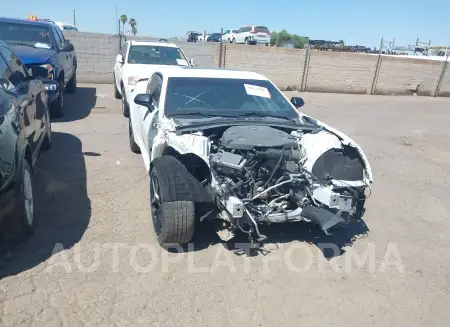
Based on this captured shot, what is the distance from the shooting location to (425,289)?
346 centimetres

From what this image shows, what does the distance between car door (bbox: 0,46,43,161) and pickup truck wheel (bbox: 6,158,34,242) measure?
59 centimetres

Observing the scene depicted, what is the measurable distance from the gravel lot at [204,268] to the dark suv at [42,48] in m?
2.99

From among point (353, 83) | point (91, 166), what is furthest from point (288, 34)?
point (91, 166)

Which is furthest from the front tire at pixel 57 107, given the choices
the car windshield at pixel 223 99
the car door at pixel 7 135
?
the car door at pixel 7 135

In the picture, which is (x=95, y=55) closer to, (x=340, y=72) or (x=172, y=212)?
(x=340, y=72)

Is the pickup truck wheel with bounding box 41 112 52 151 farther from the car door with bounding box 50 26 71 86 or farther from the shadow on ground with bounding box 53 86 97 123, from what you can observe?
the car door with bounding box 50 26 71 86

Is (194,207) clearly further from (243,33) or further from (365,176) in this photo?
(243,33)

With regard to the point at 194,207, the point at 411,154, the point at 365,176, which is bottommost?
the point at 411,154

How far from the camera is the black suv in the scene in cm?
309

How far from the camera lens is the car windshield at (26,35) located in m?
8.72

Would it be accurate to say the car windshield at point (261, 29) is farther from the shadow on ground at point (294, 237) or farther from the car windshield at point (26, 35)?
the shadow on ground at point (294, 237)

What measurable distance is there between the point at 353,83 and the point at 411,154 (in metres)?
11.3

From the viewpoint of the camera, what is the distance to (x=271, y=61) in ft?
56.1

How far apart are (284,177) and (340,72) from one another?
621 inches
